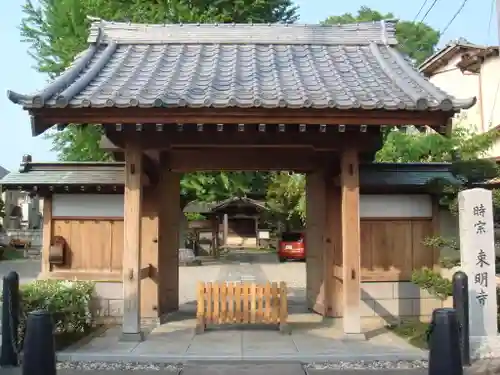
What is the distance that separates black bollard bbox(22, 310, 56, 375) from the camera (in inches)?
193

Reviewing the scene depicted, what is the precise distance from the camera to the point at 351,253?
8664 millimetres

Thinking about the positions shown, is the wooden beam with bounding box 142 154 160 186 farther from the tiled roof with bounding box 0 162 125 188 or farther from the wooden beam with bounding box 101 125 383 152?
the wooden beam with bounding box 101 125 383 152

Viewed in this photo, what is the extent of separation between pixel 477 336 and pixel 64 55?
1929 centimetres

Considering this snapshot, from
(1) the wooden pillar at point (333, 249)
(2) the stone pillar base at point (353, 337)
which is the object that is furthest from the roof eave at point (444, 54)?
(2) the stone pillar base at point (353, 337)

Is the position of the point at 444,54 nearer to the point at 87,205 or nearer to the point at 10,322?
the point at 87,205

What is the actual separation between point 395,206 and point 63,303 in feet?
20.9


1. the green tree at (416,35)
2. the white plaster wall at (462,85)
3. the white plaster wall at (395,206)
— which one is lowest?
the white plaster wall at (395,206)

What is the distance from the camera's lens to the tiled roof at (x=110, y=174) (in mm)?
10328

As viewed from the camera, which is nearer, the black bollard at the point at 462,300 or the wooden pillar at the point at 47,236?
the black bollard at the point at 462,300

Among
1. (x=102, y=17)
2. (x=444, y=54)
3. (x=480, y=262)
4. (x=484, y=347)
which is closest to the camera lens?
(x=484, y=347)

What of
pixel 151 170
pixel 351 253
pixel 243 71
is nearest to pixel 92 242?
pixel 151 170

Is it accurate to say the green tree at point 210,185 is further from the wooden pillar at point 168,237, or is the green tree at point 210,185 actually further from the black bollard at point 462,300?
the black bollard at point 462,300

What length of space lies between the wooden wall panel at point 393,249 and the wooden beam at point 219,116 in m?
3.12

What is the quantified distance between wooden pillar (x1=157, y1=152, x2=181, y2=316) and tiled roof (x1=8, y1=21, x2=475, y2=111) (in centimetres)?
198
